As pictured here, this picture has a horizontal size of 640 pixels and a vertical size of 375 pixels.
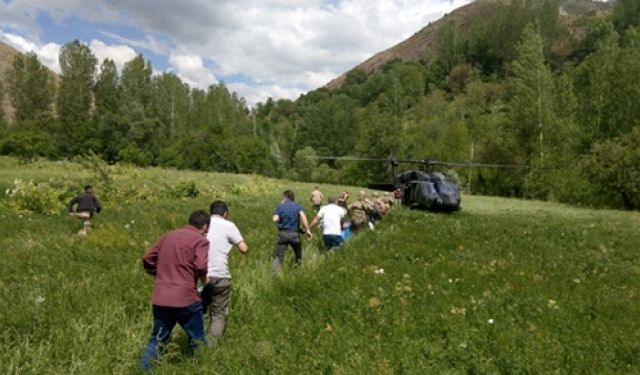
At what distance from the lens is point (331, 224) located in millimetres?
13742

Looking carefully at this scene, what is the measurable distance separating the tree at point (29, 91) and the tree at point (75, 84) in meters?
3.56

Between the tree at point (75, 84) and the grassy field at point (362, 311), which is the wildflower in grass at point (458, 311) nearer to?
the grassy field at point (362, 311)

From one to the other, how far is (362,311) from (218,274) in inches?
89.3

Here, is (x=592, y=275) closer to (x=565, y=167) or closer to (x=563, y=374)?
(x=563, y=374)

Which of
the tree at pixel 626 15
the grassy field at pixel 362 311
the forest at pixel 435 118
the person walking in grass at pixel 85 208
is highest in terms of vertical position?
the tree at pixel 626 15

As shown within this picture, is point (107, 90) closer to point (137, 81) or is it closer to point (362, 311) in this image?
point (137, 81)

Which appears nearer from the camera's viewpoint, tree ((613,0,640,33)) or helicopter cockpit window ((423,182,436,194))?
helicopter cockpit window ((423,182,436,194))

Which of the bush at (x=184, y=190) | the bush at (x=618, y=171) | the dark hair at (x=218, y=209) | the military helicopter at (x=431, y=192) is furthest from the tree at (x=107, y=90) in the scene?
the dark hair at (x=218, y=209)

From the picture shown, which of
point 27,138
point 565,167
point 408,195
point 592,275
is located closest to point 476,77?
point 565,167

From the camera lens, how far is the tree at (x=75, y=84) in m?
75.9

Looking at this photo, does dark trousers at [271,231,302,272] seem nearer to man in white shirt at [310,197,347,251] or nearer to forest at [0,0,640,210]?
man in white shirt at [310,197,347,251]

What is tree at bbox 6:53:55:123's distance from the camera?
78125mm

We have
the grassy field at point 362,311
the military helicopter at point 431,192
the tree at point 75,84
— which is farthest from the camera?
the tree at point 75,84

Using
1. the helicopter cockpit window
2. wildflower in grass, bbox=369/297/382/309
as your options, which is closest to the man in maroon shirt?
wildflower in grass, bbox=369/297/382/309
